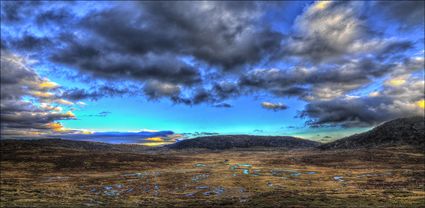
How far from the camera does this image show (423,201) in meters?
28.7

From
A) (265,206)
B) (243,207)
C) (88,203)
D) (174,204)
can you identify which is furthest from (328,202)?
(88,203)

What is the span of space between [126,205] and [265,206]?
14584 millimetres

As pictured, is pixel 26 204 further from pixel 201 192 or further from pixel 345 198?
pixel 345 198

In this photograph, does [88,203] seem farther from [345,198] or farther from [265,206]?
[345,198]

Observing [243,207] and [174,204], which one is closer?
[243,207]

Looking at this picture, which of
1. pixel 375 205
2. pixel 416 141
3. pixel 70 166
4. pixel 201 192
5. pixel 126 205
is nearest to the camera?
pixel 375 205

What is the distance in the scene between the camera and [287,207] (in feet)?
90.9

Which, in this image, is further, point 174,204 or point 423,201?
point 174,204

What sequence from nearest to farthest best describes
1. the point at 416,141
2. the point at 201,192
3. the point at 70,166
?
the point at 201,192
the point at 70,166
the point at 416,141

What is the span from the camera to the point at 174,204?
31531 mm

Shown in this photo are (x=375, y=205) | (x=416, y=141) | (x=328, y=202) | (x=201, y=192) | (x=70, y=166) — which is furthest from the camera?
(x=416, y=141)

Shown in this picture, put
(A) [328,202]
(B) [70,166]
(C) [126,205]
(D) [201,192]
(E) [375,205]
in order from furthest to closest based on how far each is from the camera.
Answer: (B) [70,166] → (D) [201,192] → (C) [126,205] → (A) [328,202] → (E) [375,205]

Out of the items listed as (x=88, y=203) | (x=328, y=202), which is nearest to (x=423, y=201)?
(x=328, y=202)

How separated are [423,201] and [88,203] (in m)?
33.9
